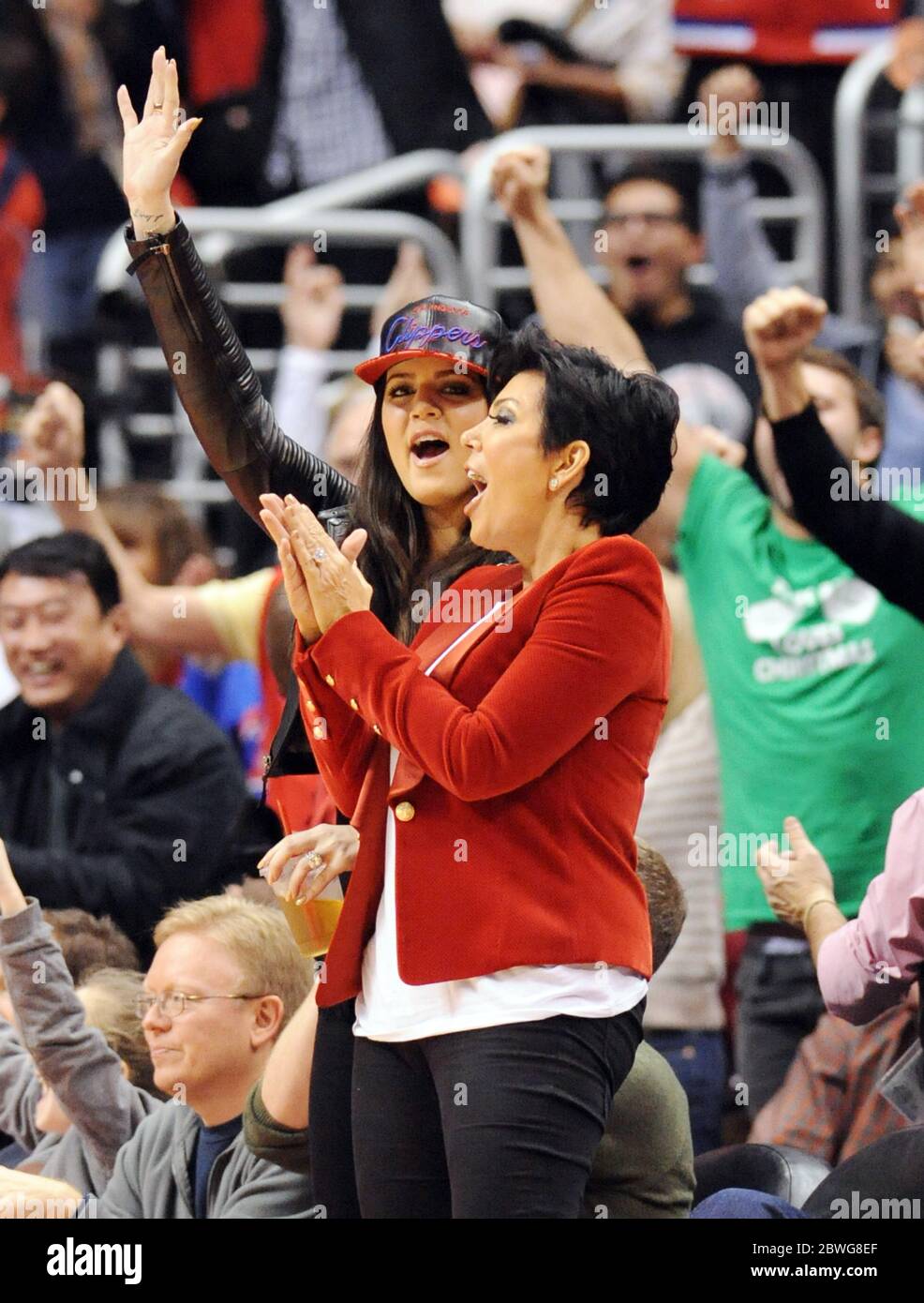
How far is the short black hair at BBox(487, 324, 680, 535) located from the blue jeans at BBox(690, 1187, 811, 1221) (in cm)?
85

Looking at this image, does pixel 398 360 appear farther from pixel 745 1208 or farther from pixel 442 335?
pixel 745 1208

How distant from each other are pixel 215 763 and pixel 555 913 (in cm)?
172

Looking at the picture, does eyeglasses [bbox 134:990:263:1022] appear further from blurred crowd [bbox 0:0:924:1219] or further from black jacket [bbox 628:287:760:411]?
black jacket [bbox 628:287:760:411]

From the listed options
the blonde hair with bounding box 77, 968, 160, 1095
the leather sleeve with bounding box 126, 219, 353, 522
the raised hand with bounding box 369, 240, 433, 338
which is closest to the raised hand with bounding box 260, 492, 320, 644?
the leather sleeve with bounding box 126, 219, 353, 522

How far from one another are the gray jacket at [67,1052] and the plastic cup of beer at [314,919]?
1.69 feet

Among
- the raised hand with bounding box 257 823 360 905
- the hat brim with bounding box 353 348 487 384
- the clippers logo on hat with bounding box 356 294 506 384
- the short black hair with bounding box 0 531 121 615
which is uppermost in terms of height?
the clippers logo on hat with bounding box 356 294 506 384

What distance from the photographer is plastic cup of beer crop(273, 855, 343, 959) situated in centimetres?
253

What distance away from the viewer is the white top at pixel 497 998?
7.08ft

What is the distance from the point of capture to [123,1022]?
10.2ft

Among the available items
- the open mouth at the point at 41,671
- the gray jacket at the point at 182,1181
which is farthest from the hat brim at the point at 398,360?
the open mouth at the point at 41,671

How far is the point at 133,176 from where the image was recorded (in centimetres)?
266

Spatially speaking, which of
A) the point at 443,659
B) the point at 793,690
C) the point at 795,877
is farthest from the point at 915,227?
the point at 443,659
